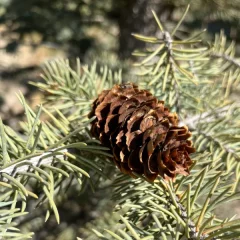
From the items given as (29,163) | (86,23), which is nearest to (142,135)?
(29,163)

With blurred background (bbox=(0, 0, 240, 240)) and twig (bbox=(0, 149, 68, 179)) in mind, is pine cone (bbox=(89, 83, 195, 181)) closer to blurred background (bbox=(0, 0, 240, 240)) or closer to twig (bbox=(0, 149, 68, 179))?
twig (bbox=(0, 149, 68, 179))

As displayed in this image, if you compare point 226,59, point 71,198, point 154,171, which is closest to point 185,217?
point 154,171

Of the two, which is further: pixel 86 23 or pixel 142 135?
pixel 86 23

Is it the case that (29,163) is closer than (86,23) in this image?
Yes

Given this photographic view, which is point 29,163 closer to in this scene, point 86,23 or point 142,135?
point 142,135

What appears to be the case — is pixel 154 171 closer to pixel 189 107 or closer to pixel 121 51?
pixel 189 107

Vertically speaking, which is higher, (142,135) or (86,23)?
(86,23)

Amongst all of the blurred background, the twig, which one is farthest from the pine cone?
the blurred background

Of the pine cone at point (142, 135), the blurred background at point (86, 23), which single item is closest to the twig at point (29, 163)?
the pine cone at point (142, 135)

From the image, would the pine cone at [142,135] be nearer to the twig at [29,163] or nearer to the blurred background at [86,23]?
the twig at [29,163]
